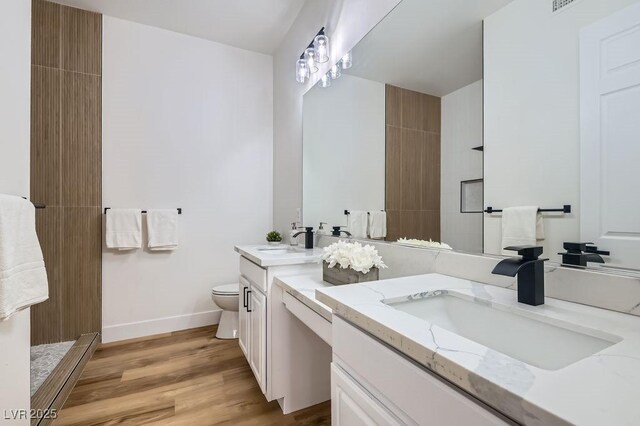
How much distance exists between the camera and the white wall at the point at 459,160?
106 centimetres

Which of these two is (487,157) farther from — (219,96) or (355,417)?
(219,96)

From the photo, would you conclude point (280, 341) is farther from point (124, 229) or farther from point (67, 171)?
point (67, 171)

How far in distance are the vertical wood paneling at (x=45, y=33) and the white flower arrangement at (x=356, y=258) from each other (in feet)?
8.90

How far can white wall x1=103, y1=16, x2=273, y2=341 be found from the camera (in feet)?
8.16

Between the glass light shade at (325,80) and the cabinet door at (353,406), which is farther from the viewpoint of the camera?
the glass light shade at (325,80)

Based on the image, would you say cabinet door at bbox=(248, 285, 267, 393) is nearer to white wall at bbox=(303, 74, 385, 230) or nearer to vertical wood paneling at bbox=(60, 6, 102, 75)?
white wall at bbox=(303, 74, 385, 230)

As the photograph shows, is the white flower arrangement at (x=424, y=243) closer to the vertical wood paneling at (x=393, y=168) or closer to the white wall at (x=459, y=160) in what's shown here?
the white wall at (x=459, y=160)

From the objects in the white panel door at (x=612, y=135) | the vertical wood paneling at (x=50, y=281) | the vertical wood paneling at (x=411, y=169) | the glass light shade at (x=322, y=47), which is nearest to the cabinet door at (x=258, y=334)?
the vertical wood paneling at (x=411, y=169)

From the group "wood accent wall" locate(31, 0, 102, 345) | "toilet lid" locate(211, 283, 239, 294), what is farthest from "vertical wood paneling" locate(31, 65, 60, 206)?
"toilet lid" locate(211, 283, 239, 294)

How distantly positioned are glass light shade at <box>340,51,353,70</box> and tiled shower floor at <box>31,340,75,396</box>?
268 centimetres

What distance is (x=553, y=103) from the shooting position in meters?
0.82

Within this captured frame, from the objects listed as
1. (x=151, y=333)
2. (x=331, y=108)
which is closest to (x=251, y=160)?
(x=331, y=108)

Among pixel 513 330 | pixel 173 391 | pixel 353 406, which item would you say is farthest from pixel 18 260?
pixel 513 330

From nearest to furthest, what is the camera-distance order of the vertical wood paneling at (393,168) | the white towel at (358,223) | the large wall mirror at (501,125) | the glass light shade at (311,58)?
the large wall mirror at (501,125)
the vertical wood paneling at (393,168)
the white towel at (358,223)
the glass light shade at (311,58)
